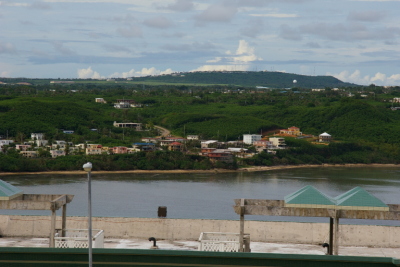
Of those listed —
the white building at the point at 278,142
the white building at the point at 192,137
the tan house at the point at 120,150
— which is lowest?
the tan house at the point at 120,150

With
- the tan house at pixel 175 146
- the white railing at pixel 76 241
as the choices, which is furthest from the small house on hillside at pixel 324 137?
the white railing at pixel 76 241

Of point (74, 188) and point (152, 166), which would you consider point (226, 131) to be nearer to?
point (152, 166)

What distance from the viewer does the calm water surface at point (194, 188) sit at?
30641 mm

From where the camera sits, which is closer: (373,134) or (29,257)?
(29,257)

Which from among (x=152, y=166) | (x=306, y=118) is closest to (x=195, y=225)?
(x=152, y=166)

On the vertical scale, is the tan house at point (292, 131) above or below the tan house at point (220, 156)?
above

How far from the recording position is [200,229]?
42.1 ft

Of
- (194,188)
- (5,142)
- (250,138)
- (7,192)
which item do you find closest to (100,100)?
(250,138)

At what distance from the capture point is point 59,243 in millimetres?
10000

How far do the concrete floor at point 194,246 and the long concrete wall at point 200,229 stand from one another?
1.02ft

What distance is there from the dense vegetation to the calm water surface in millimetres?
3569

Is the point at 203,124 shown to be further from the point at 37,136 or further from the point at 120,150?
the point at 37,136

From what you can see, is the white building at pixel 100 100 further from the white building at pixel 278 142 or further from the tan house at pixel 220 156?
the tan house at pixel 220 156

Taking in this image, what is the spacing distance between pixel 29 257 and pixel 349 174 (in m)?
46.2
